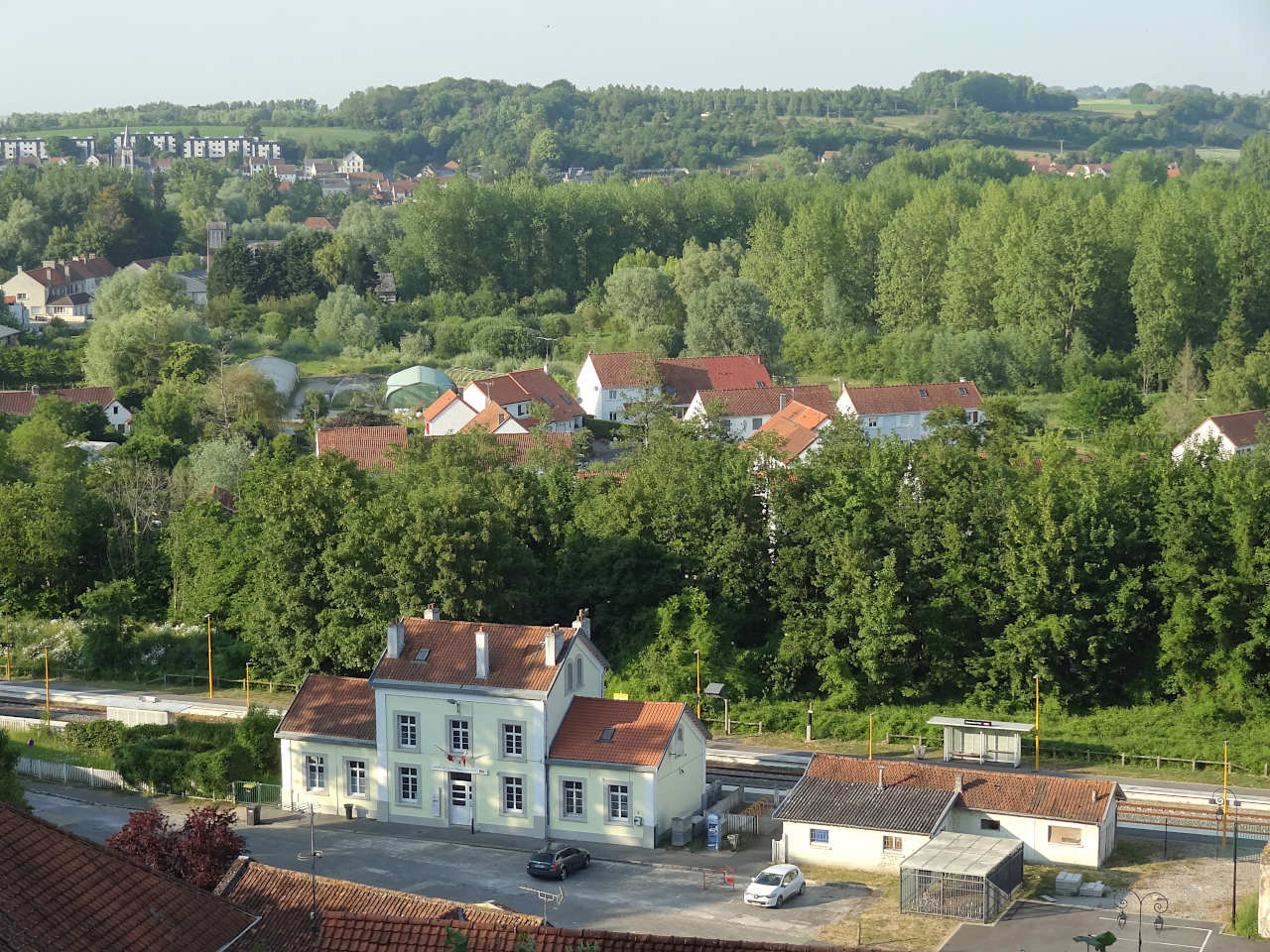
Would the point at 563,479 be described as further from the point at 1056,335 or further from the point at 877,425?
the point at 1056,335

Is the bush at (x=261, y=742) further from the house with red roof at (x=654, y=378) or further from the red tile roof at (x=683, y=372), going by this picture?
the red tile roof at (x=683, y=372)

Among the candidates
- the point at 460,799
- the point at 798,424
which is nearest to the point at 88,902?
the point at 460,799

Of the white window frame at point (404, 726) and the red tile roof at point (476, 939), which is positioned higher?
the red tile roof at point (476, 939)

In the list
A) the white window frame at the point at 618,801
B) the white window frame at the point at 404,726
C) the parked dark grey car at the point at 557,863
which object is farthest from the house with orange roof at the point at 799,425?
the parked dark grey car at the point at 557,863

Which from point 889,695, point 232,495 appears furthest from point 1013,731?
point 232,495

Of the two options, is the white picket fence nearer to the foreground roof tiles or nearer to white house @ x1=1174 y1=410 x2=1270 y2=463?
the foreground roof tiles

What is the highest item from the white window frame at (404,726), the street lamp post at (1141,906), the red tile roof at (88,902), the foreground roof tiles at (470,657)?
the red tile roof at (88,902)

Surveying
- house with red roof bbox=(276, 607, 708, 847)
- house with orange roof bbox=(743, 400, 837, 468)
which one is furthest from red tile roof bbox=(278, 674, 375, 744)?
house with orange roof bbox=(743, 400, 837, 468)
